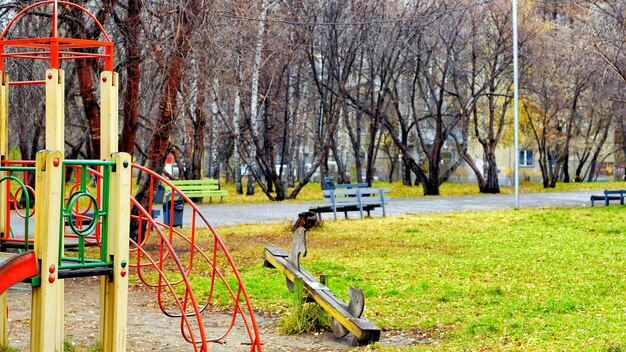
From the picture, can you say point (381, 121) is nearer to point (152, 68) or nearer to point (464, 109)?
point (464, 109)

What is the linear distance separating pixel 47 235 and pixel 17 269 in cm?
30

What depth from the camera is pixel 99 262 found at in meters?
6.87

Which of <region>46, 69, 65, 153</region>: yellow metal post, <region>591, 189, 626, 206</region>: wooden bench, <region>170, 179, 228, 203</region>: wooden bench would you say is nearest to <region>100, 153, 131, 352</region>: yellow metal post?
<region>46, 69, 65, 153</region>: yellow metal post

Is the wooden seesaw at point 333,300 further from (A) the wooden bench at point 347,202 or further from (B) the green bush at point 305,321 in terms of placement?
(A) the wooden bench at point 347,202

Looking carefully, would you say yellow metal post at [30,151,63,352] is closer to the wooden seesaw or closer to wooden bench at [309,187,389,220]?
the wooden seesaw

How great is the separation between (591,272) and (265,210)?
1497 cm

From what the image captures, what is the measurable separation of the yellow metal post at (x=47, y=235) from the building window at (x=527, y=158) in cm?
5390

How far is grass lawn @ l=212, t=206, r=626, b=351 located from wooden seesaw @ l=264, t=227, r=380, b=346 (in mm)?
205

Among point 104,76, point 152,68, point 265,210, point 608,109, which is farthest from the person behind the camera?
point 608,109

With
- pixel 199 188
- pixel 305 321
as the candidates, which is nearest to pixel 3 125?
pixel 305 321

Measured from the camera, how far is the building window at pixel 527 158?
2306 inches

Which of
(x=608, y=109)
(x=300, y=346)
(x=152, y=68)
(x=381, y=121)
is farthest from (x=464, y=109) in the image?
(x=300, y=346)

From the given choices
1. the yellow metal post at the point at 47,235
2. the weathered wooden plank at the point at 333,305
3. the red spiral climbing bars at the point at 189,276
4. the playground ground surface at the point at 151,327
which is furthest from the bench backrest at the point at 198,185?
the yellow metal post at the point at 47,235

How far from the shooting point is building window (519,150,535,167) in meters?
58.6
